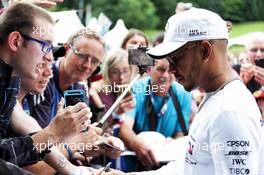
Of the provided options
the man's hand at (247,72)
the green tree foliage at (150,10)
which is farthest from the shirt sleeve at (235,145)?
the green tree foliage at (150,10)

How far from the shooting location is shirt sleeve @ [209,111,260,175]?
210 cm

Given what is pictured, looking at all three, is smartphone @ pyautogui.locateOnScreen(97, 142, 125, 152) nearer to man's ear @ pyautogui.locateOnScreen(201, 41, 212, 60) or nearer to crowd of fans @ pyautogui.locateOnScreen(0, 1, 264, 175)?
crowd of fans @ pyautogui.locateOnScreen(0, 1, 264, 175)

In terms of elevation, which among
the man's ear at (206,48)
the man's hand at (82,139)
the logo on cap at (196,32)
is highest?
the logo on cap at (196,32)

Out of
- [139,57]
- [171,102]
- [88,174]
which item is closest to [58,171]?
[88,174]

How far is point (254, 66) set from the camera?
5.23 meters

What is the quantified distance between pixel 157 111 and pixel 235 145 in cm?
269

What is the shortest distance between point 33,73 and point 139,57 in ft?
2.63

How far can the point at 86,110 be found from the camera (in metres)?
2.61

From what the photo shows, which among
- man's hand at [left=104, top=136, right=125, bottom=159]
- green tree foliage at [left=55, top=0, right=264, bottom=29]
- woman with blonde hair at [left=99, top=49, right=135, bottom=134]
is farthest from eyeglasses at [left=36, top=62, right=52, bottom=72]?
green tree foliage at [left=55, top=0, right=264, bottom=29]

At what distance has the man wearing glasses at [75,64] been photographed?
142 inches

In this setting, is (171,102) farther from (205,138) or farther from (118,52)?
(205,138)

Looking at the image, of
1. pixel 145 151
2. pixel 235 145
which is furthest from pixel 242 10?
pixel 235 145

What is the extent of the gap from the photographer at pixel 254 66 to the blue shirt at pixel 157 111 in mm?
689

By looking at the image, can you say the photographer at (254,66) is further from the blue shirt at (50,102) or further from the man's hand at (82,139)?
the man's hand at (82,139)
